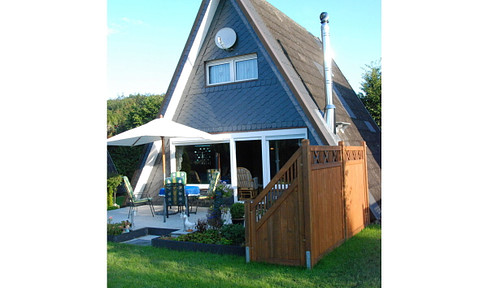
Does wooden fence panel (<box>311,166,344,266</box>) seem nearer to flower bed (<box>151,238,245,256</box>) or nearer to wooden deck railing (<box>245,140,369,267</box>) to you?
wooden deck railing (<box>245,140,369,267</box>)

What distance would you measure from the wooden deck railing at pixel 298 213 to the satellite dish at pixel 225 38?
232 inches

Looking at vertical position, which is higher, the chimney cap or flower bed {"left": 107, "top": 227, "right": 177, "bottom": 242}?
the chimney cap

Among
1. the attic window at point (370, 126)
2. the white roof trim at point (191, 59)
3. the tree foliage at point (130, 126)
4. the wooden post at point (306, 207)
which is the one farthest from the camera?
the tree foliage at point (130, 126)

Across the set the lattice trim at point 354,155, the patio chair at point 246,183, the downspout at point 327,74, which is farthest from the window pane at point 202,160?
the lattice trim at point 354,155

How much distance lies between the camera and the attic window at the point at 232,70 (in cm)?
1144

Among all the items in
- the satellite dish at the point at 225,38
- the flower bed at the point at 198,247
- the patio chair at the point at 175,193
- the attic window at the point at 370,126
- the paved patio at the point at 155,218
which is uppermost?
the satellite dish at the point at 225,38

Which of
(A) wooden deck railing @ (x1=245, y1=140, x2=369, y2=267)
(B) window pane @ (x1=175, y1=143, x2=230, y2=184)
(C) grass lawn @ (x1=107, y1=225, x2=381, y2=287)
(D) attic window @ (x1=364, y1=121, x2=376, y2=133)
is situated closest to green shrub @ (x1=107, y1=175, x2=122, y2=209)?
(B) window pane @ (x1=175, y1=143, x2=230, y2=184)

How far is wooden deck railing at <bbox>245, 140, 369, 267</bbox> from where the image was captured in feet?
18.1

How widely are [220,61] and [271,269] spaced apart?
792cm

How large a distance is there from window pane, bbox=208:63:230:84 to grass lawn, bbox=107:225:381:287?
656 centimetres

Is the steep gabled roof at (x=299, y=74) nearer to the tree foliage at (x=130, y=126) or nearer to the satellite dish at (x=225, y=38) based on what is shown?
the satellite dish at (x=225, y=38)

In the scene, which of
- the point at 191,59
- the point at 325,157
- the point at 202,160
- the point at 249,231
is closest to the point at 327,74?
the point at 191,59

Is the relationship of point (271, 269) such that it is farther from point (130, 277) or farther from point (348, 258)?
point (130, 277)
